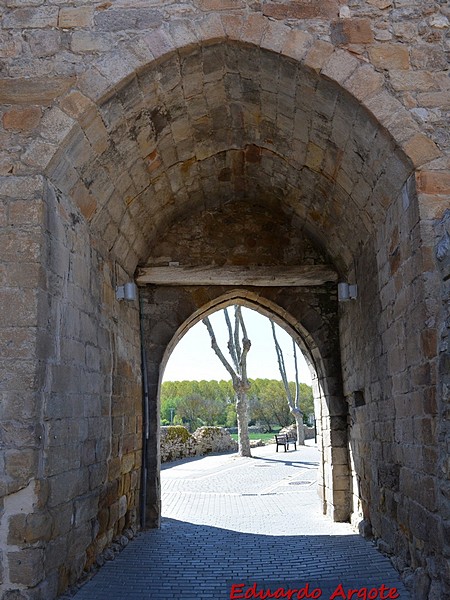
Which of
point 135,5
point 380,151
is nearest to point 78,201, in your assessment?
point 135,5

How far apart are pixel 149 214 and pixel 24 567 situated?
317 centimetres

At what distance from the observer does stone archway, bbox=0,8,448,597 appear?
3084 mm

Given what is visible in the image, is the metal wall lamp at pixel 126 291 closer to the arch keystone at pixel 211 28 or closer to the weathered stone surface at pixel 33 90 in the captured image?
the weathered stone surface at pixel 33 90

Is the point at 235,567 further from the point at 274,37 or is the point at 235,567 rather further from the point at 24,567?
the point at 274,37

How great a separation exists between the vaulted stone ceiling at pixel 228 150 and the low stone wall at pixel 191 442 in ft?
28.6

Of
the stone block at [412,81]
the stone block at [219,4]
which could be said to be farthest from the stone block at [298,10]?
the stone block at [412,81]

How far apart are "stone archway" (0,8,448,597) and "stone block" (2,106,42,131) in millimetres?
94

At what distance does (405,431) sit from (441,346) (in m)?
0.85

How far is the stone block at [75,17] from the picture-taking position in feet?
11.6

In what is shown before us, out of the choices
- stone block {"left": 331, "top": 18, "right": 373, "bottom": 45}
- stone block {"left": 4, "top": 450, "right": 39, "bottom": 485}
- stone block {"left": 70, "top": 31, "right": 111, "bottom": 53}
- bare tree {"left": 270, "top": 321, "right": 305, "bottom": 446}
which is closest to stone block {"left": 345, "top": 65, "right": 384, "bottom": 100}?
stone block {"left": 331, "top": 18, "right": 373, "bottom": 45}

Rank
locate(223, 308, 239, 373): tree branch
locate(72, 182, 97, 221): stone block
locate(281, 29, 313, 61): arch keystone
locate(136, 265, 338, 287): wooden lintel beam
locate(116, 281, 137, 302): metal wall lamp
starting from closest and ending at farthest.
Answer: locate(281, 29, 313, 61): arch keystone
locate(72, 182, 97, 221): stone block
locate(116, 281, 137, 302): metal wall lamp
locate(136, 265, 338, 287): wooden lintel beam
locate(223, 308, 239, 373): tree branch

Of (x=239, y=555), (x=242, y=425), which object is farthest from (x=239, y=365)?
(x=239, y=555)

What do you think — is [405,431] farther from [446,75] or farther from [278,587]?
[446,75]

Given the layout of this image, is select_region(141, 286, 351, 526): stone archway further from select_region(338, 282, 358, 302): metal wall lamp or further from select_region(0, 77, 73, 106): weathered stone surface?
select_region(0, 77, 73, 106): weathered stone surface
